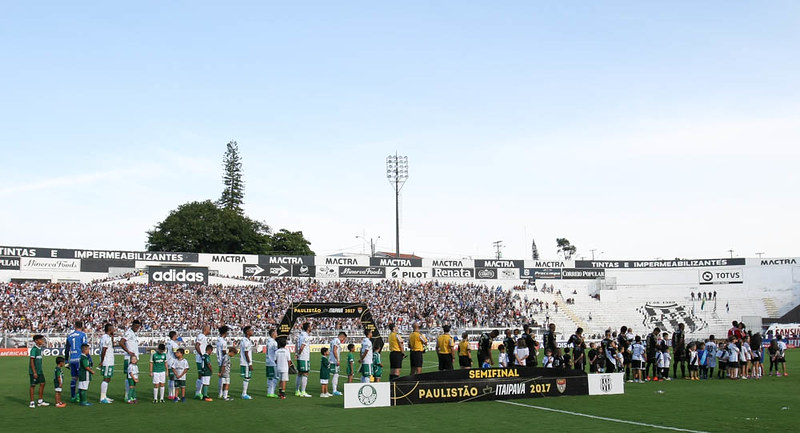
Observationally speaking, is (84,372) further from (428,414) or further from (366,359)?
(428,414)

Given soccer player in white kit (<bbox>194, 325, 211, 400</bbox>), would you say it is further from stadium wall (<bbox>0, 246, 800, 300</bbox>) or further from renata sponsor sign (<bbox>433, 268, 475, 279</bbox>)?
renata sponsor sign (<bbox>433, 268, 475, 279</bbox>)

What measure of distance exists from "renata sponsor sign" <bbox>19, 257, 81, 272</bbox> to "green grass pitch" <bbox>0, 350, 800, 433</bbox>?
47.6 meters

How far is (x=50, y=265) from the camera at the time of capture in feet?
206

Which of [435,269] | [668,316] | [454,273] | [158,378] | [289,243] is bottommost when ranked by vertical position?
[668,316]

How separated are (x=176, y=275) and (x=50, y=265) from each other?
39.0ft

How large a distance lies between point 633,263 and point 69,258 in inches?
2277

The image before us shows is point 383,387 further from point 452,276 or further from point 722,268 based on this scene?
point 722,268

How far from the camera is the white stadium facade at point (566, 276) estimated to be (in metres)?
62.5

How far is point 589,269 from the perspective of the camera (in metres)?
78.9

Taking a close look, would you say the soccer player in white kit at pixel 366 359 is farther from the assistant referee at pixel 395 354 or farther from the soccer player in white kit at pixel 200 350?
the soccer player in white kit at pixel 200 350

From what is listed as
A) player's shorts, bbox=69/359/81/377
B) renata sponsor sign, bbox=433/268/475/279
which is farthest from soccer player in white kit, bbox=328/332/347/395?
renata sponsor sign, bbox=433/268/475/279

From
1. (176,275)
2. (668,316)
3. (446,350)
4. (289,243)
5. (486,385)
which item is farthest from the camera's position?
(289,243)

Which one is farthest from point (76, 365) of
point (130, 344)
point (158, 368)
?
point (158, 368)

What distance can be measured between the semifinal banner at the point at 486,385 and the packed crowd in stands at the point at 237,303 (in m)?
33.8
